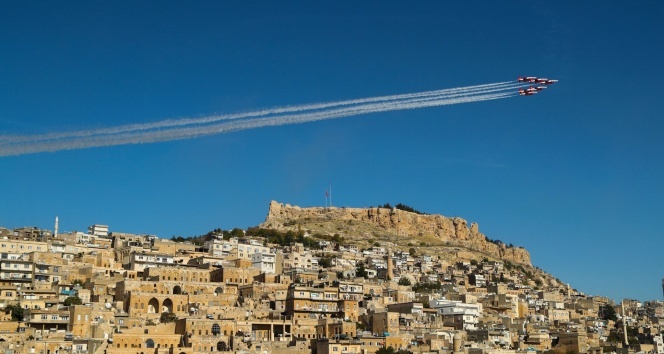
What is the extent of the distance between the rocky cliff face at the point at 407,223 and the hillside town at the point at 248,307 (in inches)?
1521

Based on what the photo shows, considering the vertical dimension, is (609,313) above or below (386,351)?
above

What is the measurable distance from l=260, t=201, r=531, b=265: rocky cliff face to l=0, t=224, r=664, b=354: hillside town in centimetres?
3864

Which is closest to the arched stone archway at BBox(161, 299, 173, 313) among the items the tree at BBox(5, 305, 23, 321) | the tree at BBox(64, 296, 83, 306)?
the tree at BBox(64, 296, 83, 306)

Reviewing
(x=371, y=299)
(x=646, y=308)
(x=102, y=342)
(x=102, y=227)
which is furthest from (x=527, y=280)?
(x=102, y=342)

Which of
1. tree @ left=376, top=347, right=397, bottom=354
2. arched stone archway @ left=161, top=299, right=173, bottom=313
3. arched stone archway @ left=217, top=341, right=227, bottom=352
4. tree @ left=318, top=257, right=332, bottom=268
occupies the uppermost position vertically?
tree @ left=318, top=257, right=332, bottom=268

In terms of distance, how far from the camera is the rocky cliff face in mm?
151375

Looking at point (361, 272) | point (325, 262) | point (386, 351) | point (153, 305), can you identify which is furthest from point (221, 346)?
point (325, 262)

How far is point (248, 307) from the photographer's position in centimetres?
7025

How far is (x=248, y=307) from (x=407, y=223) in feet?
310

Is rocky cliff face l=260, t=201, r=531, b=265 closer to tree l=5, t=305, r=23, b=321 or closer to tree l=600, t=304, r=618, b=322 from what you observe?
tree l=600, t=304, r=618, b=322

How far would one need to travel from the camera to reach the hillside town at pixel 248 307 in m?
59.2

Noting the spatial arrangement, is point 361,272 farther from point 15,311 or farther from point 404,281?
point 15,311

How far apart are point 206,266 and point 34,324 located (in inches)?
981

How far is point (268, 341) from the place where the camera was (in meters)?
61.6
